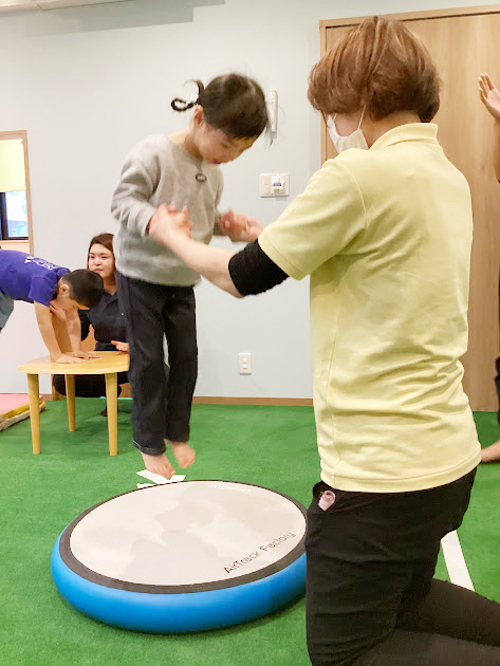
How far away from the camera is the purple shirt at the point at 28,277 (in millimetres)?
3439

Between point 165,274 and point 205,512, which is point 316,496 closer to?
point 165,274

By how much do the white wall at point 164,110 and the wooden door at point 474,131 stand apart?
28 cm

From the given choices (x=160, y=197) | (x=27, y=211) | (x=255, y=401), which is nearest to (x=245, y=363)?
(x=255, y=401)

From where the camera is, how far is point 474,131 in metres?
3.83

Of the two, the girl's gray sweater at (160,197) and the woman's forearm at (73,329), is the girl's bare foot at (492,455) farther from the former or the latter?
the woman's forearm at (73,329)

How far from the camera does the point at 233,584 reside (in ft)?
5.65

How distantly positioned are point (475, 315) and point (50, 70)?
3.44 m

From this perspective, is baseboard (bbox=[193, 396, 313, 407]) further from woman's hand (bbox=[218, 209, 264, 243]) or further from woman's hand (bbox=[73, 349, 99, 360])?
woman's hand (bbox=[218, 209, 264, 243])

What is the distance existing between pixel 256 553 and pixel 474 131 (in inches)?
122

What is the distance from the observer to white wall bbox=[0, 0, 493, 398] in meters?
4.05

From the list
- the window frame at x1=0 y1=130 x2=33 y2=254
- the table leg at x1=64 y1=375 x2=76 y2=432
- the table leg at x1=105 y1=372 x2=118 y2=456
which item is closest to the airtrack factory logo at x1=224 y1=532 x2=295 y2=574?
the table leg at x1=105 y1=372 x2=118 y2=456

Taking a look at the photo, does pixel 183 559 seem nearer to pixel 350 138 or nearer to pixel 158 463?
pixel 158 463

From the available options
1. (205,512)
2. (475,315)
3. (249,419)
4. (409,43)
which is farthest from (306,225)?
(475,315)

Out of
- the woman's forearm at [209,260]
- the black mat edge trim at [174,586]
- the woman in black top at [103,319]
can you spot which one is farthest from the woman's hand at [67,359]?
the woman's forearm at [209,260]
